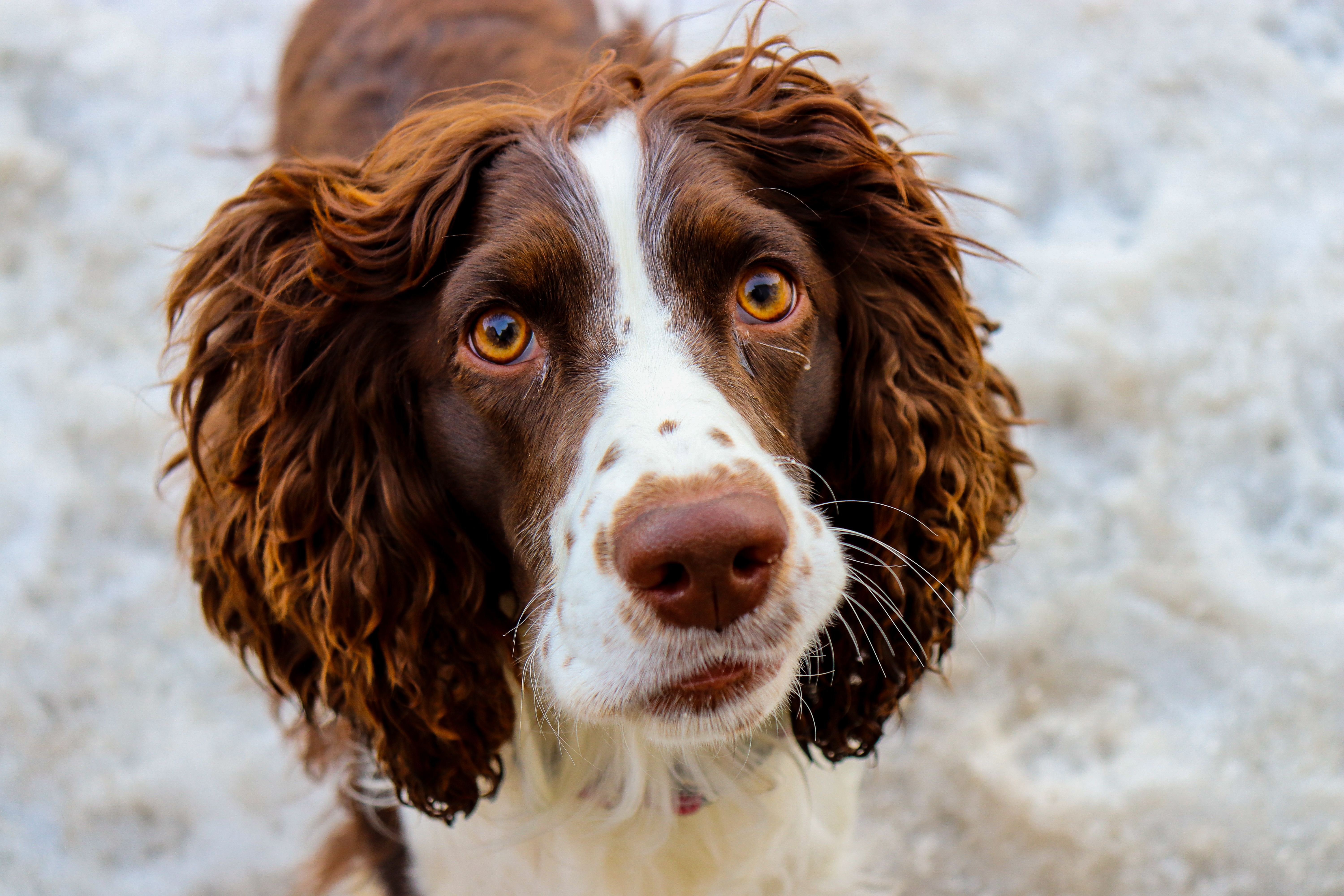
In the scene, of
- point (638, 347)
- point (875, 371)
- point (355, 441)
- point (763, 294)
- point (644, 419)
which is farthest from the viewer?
point (875, 371)

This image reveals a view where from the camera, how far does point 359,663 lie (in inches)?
101

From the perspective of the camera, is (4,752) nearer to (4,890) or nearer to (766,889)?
(4,890)

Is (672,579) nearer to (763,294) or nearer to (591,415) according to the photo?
(591,415)

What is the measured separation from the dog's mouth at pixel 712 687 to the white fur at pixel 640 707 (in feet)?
0.05

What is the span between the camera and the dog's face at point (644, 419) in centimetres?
198

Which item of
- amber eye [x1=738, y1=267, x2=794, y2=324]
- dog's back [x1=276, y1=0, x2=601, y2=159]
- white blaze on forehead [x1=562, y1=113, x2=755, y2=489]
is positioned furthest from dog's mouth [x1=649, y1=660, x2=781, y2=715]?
dog's back [x1=276, y1=0, x2=601, y2=159]

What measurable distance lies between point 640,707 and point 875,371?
94 cm

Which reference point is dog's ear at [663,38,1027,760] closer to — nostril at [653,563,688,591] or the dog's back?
nostril at [653,563,688,591]

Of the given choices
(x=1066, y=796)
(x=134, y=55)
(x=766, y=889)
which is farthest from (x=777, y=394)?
(x=134, y=55)

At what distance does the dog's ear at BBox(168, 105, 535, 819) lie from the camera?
244cm

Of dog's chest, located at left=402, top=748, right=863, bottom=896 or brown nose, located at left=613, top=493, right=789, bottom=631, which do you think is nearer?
brown nose, located at left=613, top=493, right=789, bottom=631

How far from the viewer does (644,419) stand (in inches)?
82.4

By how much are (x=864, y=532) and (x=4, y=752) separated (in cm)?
333

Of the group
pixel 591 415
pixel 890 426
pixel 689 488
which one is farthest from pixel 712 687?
pixel 890 426
